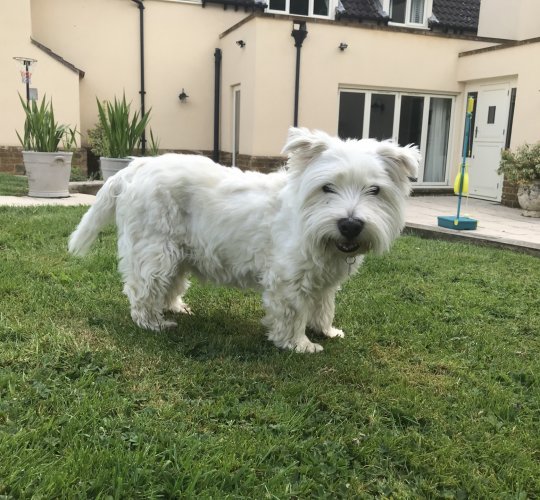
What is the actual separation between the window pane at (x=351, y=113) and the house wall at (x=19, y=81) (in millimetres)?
6477

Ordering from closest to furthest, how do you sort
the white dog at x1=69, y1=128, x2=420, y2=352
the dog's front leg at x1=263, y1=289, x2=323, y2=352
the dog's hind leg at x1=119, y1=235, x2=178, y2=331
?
the white dog at x1=69, y1=128, x2=420, y2=352
the dog's front leg at x1=263, y1=289, x2=323, y2=352
the dog's hind leg at x1=119, y1=235, x2=178, y2=331

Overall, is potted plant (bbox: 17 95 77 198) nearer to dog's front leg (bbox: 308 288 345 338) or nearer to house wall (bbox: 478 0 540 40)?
dog's front leg (bbox: 308 288 345 338)

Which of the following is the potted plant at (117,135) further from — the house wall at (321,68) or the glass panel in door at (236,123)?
the glass panel in door at (236,123)

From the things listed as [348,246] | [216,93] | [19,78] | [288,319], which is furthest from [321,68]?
[348,246]

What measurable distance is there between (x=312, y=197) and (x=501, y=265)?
3754mm

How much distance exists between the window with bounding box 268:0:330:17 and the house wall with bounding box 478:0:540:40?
458 cm

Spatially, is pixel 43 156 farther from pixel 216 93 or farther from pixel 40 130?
pixel 216 93

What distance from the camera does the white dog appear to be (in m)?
2.91

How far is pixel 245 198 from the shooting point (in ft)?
11.3

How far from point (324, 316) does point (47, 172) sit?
7004 millimetres

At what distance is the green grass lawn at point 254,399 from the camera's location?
2.10m

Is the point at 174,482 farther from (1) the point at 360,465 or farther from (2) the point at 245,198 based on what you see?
(2) the point at 245,198

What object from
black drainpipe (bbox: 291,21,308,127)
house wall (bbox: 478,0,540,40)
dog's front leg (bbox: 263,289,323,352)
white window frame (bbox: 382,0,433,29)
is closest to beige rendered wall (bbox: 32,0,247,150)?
black drainpipe (bbox: 291,21,308,127)

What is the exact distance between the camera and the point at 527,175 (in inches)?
392
